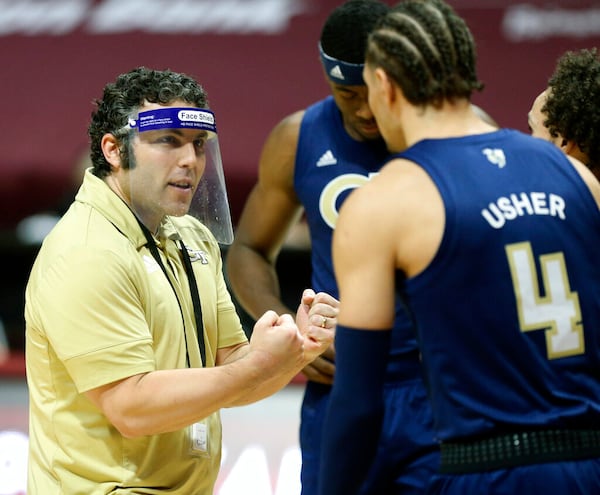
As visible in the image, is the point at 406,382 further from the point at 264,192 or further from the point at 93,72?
the point at 93,72

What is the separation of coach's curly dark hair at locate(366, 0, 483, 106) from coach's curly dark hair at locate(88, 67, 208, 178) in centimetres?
87

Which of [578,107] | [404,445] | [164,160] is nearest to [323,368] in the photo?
[404,445]

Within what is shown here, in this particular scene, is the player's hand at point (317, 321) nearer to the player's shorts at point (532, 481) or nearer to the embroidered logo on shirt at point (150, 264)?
the embroidered logo on shirt at point (150, 264)

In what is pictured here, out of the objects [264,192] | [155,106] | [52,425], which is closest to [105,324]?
[52,425]

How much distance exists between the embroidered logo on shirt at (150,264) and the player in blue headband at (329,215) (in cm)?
48

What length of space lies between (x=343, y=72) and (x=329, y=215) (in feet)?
1.55

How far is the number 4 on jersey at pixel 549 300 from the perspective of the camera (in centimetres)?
233

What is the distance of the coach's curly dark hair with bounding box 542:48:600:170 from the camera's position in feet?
9.85

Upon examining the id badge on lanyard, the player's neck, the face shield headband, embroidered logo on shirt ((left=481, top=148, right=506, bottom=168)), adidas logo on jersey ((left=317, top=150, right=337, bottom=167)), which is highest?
the face shield headband

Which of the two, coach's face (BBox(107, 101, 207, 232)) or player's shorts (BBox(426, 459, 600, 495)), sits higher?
coach's face (BBox(107, 101, 207, 232))

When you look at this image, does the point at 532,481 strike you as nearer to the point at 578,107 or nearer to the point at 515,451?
the point at 515,451

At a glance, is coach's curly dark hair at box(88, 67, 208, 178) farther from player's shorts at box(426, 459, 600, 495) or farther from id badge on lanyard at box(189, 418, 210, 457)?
player's shorts at box(426, 459, 600, 495)

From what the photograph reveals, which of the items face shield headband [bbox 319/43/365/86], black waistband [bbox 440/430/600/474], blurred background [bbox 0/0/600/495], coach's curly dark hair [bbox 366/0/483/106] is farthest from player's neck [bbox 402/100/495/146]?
blurred background [bbox 0/0/600/495]

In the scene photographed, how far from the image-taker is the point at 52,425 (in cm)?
300
